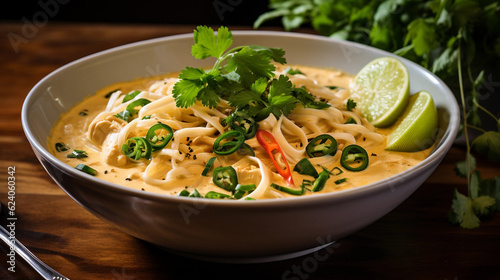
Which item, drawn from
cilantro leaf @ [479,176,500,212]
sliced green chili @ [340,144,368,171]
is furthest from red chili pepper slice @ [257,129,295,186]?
cilantro leaf @ [479,176,500,212]

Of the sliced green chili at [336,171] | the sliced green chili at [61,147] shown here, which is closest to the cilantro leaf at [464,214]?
the sliced green chili at [336,171]

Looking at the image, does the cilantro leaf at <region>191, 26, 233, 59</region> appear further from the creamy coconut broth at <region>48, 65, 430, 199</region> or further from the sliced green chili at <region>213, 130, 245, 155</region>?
the sliced green chili at <region>213, 130, 245, 155</region>

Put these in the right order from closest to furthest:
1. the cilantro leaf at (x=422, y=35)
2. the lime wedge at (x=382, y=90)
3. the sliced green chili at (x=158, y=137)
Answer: the sliced green chili at (x=158, y=137)
the lime wedge at (x=382, y=90)
the cilantro leaf at (x=422, y=35)

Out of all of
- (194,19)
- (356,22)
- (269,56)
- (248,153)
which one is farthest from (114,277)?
(194,19)

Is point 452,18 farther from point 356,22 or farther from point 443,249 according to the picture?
point 443,249

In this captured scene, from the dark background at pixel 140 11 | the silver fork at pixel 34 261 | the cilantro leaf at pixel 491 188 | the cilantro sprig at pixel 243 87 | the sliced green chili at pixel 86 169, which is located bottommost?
the dark background at pixel 140 11

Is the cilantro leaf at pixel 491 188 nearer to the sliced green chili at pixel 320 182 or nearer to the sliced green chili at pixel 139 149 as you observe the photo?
the sliced green chili at pixel 320 182

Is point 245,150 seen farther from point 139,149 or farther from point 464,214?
point 464,214
